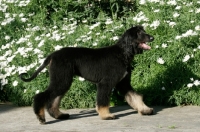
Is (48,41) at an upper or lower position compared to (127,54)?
upper

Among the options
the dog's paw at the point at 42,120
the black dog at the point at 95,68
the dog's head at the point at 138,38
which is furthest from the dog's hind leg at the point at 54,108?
the dog's head at the point at 138,38

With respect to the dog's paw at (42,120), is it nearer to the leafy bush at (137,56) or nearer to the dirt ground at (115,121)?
the dirt ground at (115,121)

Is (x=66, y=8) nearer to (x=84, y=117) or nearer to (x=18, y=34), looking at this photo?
(x=18, y=34)

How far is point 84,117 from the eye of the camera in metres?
7.68

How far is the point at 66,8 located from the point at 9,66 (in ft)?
9.22

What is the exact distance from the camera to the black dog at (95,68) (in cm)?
723

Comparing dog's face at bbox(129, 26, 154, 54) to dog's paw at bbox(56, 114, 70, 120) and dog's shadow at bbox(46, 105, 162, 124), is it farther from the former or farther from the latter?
dog's paw at bbox(56, 114, 70, 120)

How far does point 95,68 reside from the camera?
24.3 feet

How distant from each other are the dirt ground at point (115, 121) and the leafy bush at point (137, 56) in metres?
0.35

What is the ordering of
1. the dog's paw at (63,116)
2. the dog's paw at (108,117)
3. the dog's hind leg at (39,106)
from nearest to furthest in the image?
→ the dog's hind leg at (39,106)
the dog's paw at (108,117)
the dog's paw at (63,116)

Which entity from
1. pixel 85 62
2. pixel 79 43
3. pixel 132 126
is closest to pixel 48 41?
pixel 79 43

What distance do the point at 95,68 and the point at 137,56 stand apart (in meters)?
1.77

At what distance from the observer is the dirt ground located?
6.74 m

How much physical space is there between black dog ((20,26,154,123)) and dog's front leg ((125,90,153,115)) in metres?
0.36
